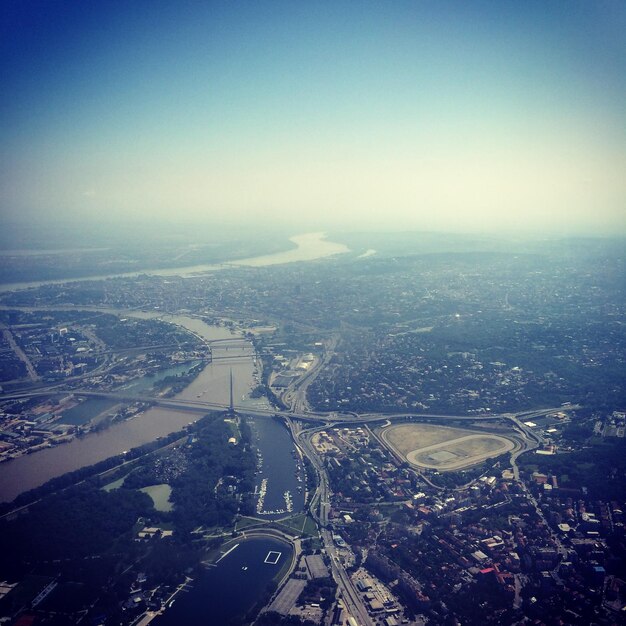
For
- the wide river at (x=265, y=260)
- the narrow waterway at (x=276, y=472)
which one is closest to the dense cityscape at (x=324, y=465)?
the narrow waterway at (x=276, y=472)

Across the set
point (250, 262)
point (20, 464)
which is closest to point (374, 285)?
point (250, 262)

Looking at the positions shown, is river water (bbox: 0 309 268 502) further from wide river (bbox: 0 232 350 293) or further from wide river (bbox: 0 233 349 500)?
wide river (bbox: 0 232 350 293)

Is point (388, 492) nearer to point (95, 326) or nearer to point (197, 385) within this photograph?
point (197, 385)

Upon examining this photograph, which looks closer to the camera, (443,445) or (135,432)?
(443,445)

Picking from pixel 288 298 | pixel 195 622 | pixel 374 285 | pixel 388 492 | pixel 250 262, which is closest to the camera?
pixel 195 622

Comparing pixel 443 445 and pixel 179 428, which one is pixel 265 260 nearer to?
pixel 179 428

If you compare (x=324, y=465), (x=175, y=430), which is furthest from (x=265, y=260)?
(x=324, y=465)

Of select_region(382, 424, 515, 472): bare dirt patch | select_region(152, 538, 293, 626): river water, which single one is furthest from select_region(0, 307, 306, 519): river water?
select_region(382, 424, 515, 472): bare dirt patch

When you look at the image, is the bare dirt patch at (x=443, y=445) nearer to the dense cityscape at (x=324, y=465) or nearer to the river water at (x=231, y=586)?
the dense cityscape at (x=324, y=465)

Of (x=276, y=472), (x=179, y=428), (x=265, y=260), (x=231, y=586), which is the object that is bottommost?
(x=231, y=586)
